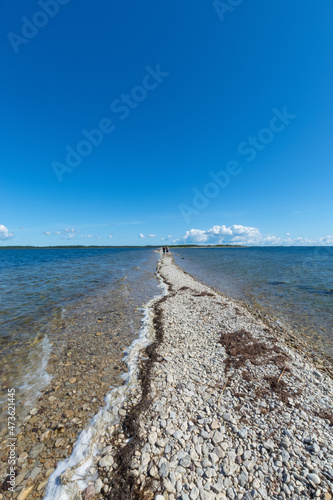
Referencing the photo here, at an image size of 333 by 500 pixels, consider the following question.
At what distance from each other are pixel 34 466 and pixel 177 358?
17.7ft

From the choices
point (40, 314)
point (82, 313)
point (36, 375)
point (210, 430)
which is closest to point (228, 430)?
point (210, 430)

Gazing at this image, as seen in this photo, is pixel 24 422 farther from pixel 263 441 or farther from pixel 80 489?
pixel 263 441

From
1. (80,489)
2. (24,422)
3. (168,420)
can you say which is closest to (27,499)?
(80,489)

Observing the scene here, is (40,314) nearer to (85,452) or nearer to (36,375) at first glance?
(36,375)

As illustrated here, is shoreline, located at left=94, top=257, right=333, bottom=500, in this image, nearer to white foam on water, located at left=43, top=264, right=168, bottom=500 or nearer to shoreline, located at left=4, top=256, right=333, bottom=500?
shoreline, located at left=4, top=256, right=333, bottom=500

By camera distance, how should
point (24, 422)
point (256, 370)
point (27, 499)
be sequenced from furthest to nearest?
1. point (256, 370)
2. point (24, 422)
3. point (27, 499)

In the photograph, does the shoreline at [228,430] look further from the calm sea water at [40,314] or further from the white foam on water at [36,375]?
the calm sea water at [40,314]

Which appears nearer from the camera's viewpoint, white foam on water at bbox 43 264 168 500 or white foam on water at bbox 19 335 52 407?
white foam on water at bbox 43 264 168 500

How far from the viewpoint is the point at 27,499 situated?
4066mm

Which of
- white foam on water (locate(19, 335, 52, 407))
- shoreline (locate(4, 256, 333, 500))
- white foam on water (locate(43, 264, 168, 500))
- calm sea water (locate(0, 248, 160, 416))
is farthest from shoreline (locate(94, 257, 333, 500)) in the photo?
calm sea water (locate(0, 248, 160, 416))

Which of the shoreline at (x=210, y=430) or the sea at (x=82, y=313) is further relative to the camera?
the sea at (x=82, y=313)

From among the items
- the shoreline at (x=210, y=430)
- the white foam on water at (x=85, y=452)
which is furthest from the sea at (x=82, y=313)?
the shoreline at (x=210, y=430)

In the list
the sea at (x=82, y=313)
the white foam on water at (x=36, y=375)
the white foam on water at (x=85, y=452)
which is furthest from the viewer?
the sea at (x=82, y=313)

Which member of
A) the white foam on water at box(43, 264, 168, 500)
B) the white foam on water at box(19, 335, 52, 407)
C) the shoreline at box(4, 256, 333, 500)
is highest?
the shoreline at box(4, 256, 333, 500)
